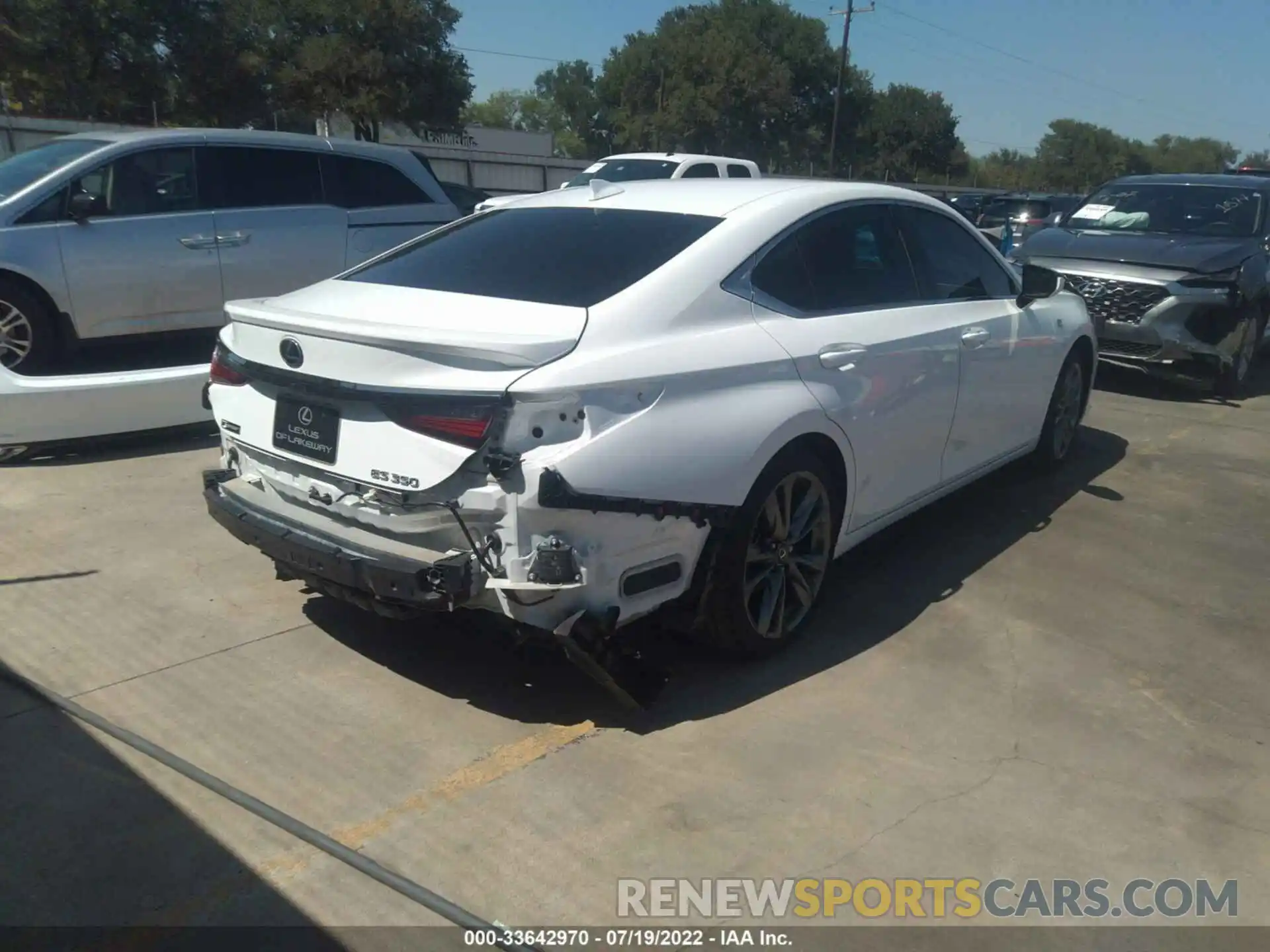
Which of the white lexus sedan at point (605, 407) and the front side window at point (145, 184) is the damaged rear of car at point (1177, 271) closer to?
the white lexus sedan at point (605, 407)

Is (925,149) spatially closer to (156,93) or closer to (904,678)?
(156,93)

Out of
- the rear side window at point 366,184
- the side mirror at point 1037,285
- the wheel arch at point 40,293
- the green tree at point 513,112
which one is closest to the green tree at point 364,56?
the rear side window at point 366,184

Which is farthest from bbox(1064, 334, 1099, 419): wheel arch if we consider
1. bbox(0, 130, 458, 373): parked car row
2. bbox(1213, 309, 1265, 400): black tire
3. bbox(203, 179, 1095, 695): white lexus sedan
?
bbox(0, 130, 458, 373): parked car row

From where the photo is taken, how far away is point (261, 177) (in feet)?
24.7

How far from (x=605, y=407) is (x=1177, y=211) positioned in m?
8.75

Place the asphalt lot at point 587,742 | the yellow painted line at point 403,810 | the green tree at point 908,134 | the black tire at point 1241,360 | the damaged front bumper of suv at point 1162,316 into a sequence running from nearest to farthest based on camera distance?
the yellow painted line at point 403,810, the asphalt lot at point 587,742, the damaged front bumper of suv at point 1162,316, the black tire at point 1241,360, the green tree at point 908,134

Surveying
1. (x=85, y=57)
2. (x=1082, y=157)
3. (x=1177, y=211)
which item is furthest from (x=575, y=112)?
(x=1177, y=211)

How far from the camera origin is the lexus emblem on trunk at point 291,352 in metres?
3.48

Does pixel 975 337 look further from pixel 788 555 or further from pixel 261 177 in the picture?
pixel 261 177

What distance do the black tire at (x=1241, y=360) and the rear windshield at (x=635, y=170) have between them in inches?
324

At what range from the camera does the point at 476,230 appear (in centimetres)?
441

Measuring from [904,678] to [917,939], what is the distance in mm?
1367

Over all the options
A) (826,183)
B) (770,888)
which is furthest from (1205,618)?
(770,888)

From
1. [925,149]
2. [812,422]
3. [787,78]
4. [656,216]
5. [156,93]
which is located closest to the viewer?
[812,422]
